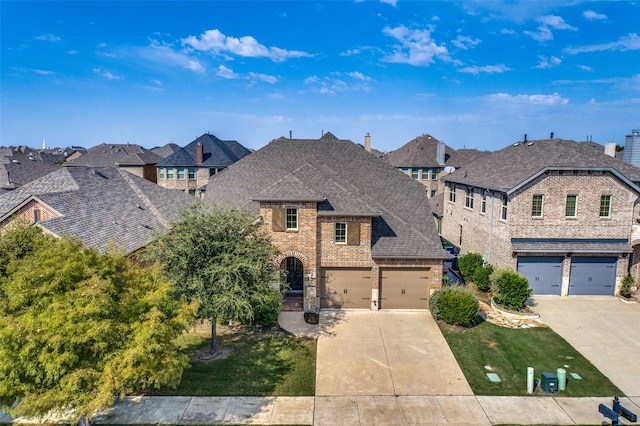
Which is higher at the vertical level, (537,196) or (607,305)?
(537,196)

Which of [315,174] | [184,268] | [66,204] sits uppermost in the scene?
[315,174]

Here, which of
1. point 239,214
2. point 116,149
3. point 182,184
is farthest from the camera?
point 116,149

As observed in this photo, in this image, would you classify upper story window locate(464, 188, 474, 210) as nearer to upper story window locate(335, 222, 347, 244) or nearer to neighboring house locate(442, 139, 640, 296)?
neighboring house locate(442, 139, 640, 296)

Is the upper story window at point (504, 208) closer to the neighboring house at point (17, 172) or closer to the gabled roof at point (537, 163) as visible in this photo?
the gabled roof at point (537, 163)

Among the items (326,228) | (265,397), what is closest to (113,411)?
(265,397)

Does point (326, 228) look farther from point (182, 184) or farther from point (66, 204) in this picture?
point (182, 184)

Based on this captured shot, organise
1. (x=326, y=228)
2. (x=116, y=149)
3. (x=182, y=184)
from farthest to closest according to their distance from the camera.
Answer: (x=116, y=149) → (x=182, y=184) → (x=326, y=228)

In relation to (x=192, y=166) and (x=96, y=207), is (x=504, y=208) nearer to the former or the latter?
(x=96, y=207)

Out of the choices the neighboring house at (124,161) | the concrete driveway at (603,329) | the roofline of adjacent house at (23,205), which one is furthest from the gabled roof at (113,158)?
the concrete driveway at (603,329)
